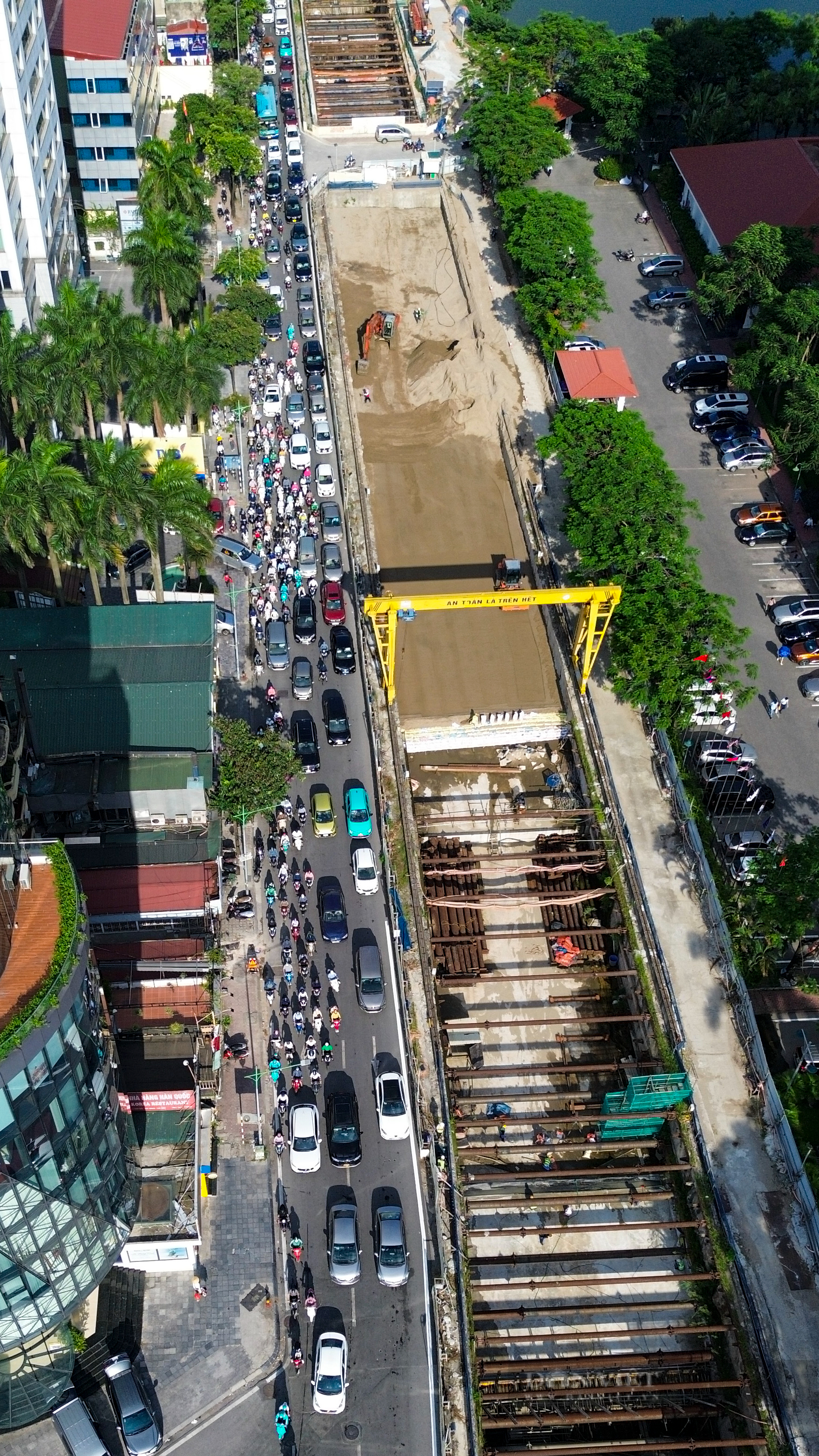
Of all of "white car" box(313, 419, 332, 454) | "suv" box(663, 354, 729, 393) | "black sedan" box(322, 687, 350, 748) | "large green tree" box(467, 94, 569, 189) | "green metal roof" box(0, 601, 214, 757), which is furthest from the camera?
"large green tree" box(467, 94, 569, 189)

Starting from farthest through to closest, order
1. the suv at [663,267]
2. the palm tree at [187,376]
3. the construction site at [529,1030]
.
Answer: the suv at [663,267] → the palm tree at [187,376] → the construction site at [529,1030]

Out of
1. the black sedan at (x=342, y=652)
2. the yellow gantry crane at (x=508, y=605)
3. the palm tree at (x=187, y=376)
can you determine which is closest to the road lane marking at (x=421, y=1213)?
the yellow gantry crane at (x=508, y=605)

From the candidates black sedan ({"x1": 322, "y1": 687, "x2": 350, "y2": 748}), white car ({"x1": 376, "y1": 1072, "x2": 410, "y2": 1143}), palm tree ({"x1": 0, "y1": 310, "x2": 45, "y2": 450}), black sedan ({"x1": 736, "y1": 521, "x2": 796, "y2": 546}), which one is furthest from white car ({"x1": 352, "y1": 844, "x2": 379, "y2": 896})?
black sedan ({"x1": 736, "y1": 521, "x2": 796, "y2": 546})

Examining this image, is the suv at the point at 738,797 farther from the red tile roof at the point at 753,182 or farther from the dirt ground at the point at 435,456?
the red tile roof at the point at 753,182

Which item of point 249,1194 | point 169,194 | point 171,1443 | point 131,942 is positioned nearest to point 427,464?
point 169,194

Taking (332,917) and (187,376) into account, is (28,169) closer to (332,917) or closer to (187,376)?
(187,376)

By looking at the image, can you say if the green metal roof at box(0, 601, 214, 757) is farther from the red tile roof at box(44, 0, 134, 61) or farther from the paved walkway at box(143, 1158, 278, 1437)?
the red tile roof at box(44, 0, 134, 61)
